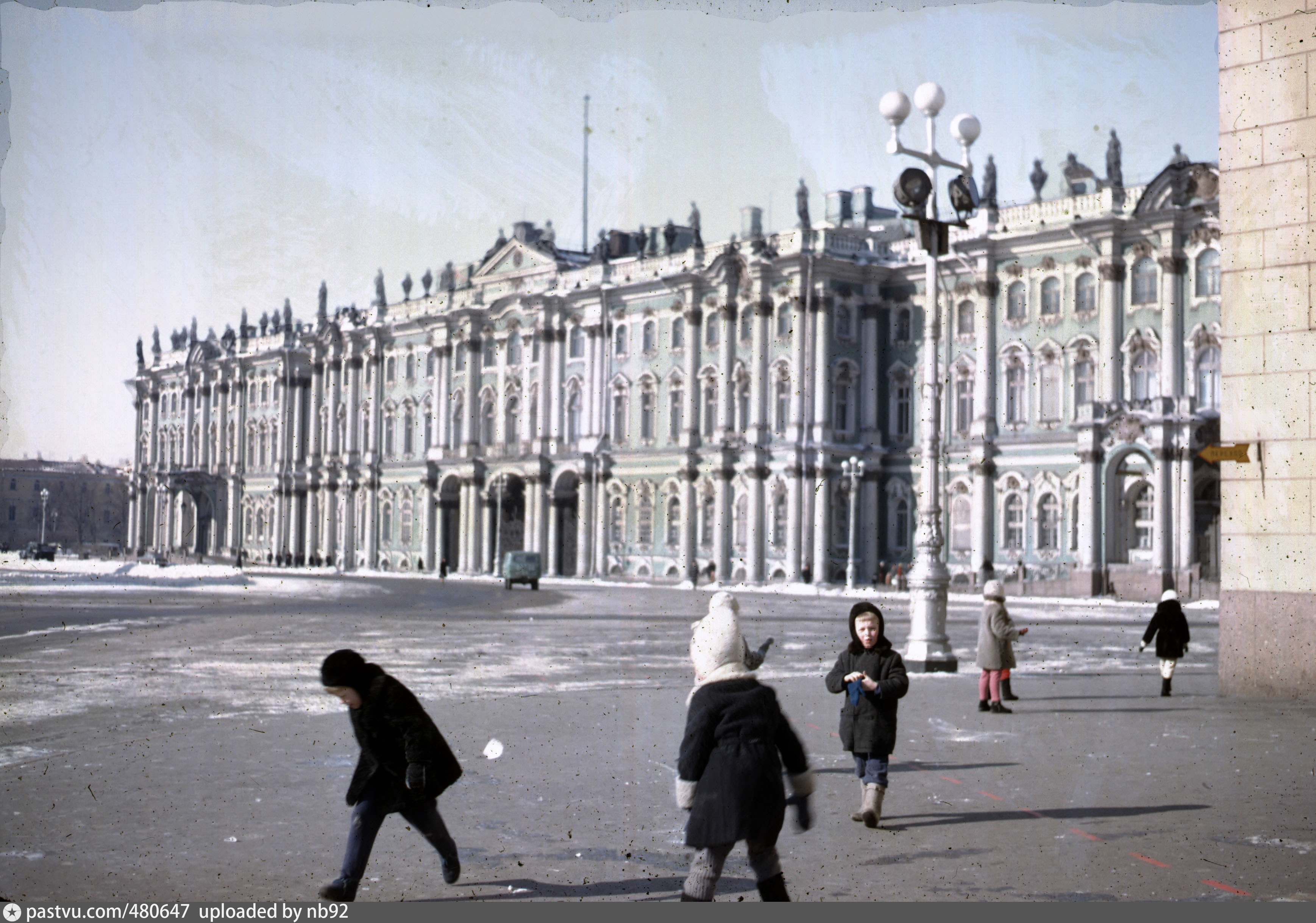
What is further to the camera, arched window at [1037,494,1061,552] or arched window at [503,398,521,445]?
arched window at [503,398,521,445]

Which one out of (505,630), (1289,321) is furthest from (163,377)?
(1289,321)

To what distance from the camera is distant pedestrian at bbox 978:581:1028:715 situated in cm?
Result: 1617

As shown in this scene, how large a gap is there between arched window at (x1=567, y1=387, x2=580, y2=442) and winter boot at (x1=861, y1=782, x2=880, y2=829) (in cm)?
6010

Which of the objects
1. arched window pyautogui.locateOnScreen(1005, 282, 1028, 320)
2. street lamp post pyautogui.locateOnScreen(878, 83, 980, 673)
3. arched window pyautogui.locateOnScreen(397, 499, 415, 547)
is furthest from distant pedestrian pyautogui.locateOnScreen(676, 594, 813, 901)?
arched window pyautogui.locateOnScreen(397, 499, 415, 547)

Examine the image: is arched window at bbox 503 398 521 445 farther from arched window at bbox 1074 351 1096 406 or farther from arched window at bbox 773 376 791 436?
arched window at bbox 1074 351 1096 406

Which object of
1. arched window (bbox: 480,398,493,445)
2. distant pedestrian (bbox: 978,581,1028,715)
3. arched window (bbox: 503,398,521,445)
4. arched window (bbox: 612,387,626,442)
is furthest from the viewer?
arched window (bbox: 480,398,493,445)

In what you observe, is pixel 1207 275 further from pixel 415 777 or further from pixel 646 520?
→ pixel 415 777

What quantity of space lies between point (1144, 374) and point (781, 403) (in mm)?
14930

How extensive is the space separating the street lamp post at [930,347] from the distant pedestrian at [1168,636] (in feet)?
11.7

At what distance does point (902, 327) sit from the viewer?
60031 mm

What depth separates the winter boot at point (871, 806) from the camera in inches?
376

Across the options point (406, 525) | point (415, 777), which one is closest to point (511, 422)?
point (406, 525)

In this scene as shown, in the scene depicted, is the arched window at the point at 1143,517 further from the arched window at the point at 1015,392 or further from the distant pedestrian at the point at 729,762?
the distant pedestrian at the point at 729,762

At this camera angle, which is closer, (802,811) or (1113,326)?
(802,811)
